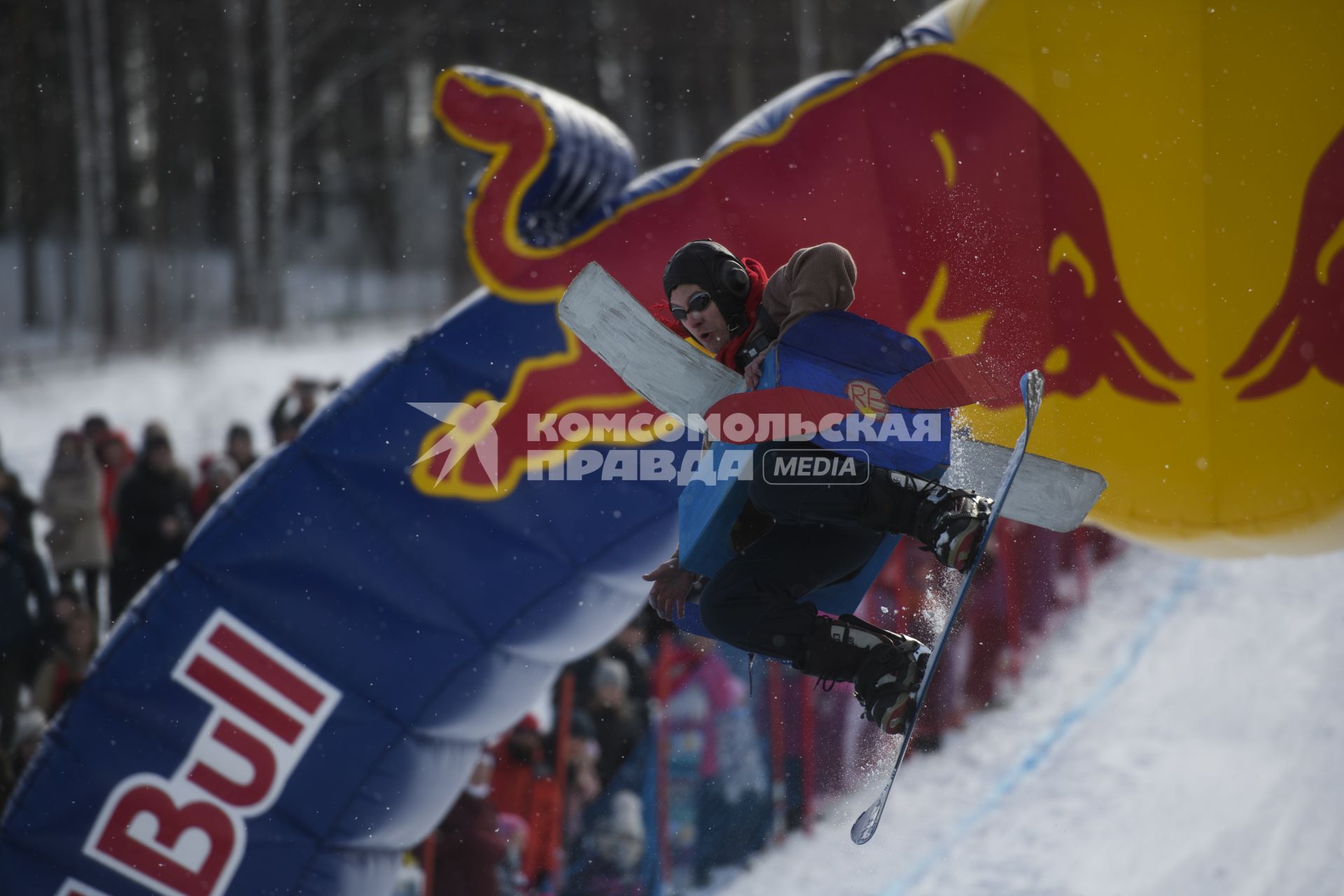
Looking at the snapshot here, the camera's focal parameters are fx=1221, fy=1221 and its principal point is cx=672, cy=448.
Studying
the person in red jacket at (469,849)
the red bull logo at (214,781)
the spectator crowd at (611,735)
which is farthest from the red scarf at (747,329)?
the person in red jacket at (469,849)

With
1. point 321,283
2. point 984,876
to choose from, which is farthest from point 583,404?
point 321,283

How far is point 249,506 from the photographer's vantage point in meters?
3.62

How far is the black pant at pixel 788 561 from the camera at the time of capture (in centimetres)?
211

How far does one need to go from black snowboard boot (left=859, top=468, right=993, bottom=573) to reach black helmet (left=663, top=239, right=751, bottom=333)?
0.39 m

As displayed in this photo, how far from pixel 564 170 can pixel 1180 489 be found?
1741 mm

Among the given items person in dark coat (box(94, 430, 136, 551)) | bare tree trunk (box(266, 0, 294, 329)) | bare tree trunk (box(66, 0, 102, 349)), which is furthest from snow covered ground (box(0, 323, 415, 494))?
person in dark coat (box(94, 430, 136, 551))

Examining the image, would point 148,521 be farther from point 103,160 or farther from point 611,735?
point 103,160

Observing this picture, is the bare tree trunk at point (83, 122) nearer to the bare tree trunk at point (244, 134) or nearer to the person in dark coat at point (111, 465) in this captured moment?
the bare tree trunk at point (244, 134)

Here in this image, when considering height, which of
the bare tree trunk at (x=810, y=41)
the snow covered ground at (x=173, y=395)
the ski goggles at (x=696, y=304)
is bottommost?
the snow covered ground at (x=173, y=395)

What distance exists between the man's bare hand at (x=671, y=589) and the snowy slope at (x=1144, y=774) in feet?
5.72

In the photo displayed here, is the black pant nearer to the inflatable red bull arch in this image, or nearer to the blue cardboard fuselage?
the blue cardboard fuselage

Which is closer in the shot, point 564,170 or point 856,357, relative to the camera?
point 856,357

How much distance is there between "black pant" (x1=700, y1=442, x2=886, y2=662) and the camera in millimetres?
2107

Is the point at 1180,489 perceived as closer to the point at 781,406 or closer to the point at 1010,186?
the point at 1010,186
